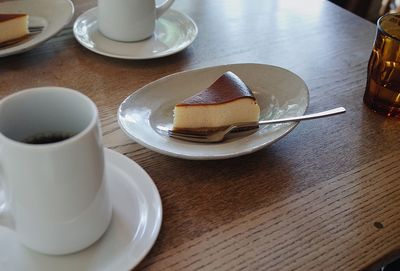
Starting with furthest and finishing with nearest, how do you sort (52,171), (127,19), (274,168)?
(127,19), (274,168), (52,171)

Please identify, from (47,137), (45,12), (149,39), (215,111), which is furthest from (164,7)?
(47,137)

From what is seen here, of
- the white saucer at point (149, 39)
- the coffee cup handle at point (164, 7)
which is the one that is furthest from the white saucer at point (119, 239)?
the coffee cup handle at point (164, 7)

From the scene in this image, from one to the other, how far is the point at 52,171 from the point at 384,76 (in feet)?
1.68

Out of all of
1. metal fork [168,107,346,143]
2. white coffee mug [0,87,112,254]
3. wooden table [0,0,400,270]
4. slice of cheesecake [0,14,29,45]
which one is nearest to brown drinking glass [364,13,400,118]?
wooden table [0,0,400,270]

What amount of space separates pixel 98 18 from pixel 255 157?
0.42 meters

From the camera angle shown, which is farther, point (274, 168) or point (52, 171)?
point (274, 168)

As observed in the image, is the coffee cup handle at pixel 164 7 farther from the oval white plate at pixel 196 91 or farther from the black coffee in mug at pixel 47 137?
the black coffee in mug at pixel 47 137

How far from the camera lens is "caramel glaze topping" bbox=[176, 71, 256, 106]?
63 centimetres

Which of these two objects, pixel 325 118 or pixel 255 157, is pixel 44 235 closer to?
pixel 255 157

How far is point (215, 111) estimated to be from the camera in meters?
0.63


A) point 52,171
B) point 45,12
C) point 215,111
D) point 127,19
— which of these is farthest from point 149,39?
point 52,171

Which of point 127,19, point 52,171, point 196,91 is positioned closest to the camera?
point 52,171

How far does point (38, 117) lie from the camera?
1.53 ft

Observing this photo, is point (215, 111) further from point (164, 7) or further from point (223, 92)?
point (164, 7)
